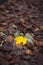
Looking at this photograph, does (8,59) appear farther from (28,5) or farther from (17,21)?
(28,5)

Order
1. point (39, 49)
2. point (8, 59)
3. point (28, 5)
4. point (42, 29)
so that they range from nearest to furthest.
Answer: point (8, 59)
point (39, 49)
point (42, 29)
point (28, 5)

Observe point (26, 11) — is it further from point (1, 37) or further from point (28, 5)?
point (1, 37)

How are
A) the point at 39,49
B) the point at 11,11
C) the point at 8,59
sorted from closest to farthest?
the point at 8,59 → the point at 39,49 → the point at 11,11

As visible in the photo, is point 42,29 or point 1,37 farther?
point 42,29

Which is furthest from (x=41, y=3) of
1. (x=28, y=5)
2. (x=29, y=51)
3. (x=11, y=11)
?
(x=29, y=51)

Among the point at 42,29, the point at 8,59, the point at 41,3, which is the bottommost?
the point at 8,59

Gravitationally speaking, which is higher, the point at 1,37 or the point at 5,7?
the point at 5,7

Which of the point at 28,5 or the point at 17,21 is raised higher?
the point at 28,5

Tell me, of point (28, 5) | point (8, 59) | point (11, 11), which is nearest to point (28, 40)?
point (8, 59)

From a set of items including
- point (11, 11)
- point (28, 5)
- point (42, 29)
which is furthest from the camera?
point (28, 5)
